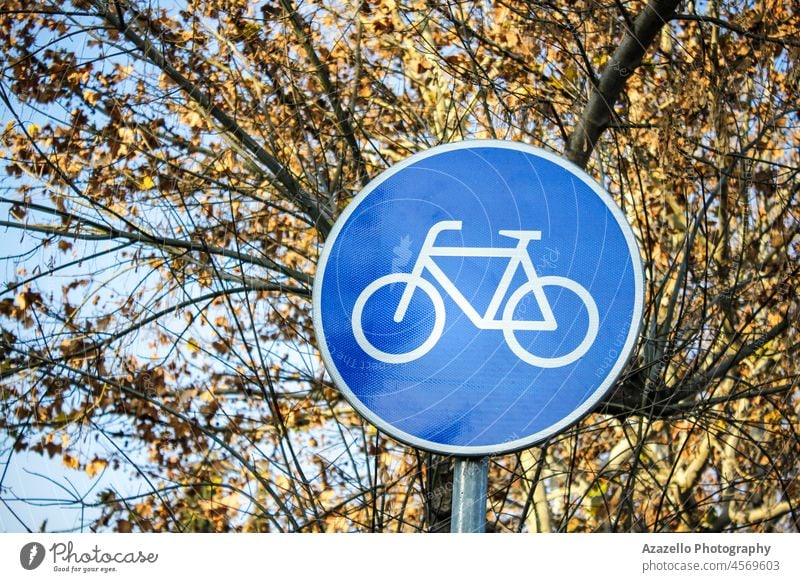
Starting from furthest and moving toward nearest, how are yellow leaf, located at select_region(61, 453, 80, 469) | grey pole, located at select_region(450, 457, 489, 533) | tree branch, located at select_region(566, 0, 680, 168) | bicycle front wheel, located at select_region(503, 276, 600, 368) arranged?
yellow leaf, located at select_region(61, 453, 80, 469) → tree branch, located at select_region(566, 0, 680, 168) → bicycle front wheel, located at select_region(503, 276, 600, 368) → grey pole, located at select_region(450, 457, 489, 533)

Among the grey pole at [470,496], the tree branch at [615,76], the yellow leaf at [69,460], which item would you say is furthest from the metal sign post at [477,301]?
the yellow leaf at [69,460]

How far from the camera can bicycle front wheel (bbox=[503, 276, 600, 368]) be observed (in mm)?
2080

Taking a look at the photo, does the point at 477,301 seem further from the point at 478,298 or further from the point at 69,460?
the point at 69,460

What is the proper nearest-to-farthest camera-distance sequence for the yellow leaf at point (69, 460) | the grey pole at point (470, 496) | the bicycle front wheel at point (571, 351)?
the grey pole at point (470, 496) → the bicycle front wheel at point (571, 351) → the yellow leaf at point (69, 460)

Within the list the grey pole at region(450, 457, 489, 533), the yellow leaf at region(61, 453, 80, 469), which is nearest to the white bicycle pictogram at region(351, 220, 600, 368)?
the grey pole at region(450, 457, 489, 533)

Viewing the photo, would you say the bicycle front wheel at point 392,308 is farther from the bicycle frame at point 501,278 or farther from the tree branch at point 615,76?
the tree branch at point 615,76

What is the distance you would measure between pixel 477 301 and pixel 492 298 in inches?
1.4

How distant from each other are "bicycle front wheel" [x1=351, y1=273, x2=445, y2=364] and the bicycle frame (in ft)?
0.07

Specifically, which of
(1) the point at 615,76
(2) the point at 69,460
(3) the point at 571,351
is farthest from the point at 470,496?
(2) the point at 69,460

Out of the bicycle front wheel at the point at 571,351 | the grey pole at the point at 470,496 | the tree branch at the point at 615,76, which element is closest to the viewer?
the grey pole at the point at 470,496

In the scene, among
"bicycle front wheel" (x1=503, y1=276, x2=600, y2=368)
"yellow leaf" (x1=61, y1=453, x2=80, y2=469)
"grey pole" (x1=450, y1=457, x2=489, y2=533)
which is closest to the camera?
"grey pole" (x1=450, y1=457, x2=489, y2=533)

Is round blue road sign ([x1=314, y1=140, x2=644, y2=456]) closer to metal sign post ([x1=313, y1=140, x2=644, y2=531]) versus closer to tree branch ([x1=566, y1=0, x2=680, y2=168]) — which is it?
metal sign post ([x1=313, y1=140, x2=644, y2=531])

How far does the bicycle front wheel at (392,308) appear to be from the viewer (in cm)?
210
